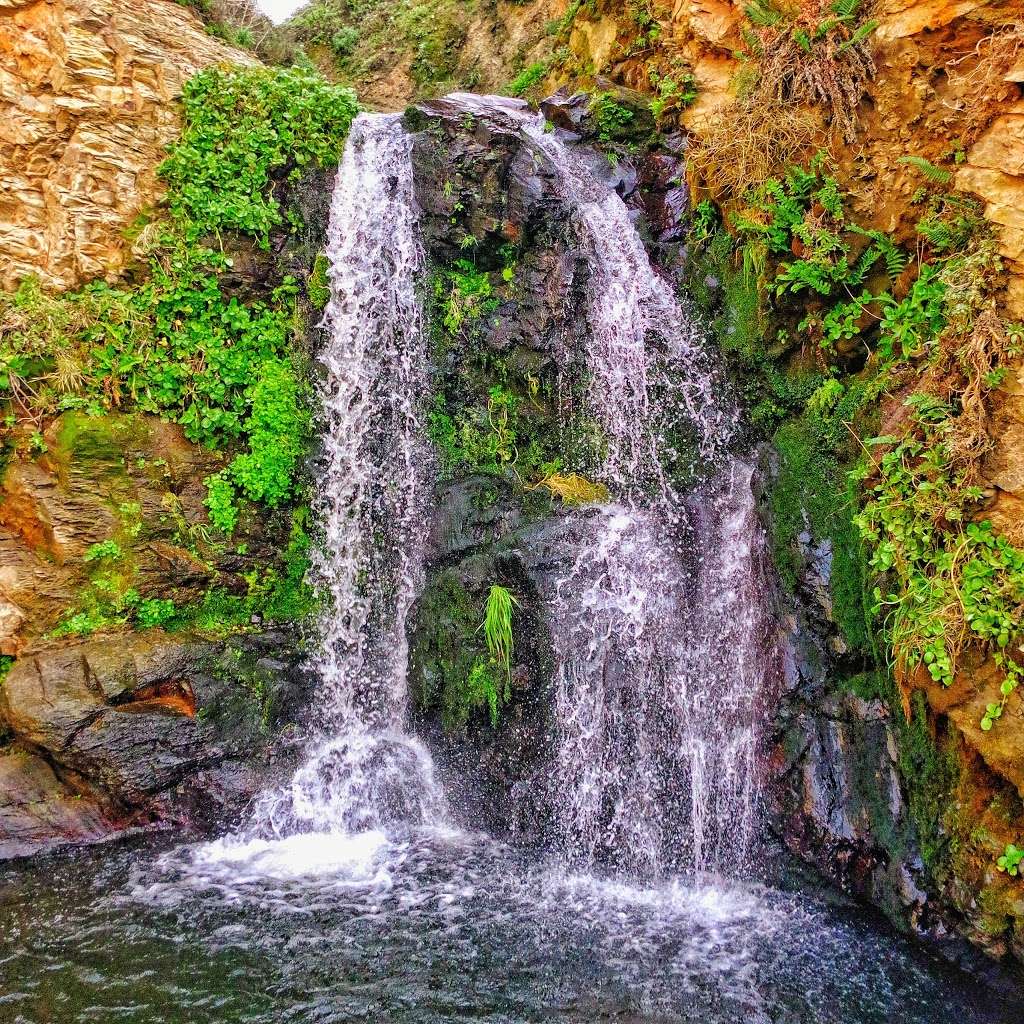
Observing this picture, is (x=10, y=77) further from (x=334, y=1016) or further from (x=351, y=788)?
(x=334, y=1016)

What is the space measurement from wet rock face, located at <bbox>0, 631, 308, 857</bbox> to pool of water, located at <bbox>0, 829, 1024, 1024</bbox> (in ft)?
1.49

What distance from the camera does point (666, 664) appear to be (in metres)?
6.50

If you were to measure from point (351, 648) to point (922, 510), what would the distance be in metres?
5.69

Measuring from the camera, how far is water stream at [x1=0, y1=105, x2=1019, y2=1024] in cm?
460

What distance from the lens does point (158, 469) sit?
739 cm

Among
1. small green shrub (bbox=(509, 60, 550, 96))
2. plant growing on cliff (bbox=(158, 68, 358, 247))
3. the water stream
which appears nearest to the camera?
the water stream

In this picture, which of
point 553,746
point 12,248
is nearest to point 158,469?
point 12,248

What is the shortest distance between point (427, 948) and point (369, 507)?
4521mm

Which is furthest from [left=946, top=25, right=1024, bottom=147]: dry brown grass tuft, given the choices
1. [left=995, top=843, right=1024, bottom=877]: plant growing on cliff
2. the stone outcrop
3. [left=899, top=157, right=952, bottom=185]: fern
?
Answer: the stone outcrop

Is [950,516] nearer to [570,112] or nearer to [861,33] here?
[861,33]

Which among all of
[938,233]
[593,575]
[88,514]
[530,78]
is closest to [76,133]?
[88,514]

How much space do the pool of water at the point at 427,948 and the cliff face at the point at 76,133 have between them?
20.3 feet

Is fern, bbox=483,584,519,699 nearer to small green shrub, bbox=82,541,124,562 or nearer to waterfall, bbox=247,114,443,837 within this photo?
waterfall, bbox=247,114,443,837

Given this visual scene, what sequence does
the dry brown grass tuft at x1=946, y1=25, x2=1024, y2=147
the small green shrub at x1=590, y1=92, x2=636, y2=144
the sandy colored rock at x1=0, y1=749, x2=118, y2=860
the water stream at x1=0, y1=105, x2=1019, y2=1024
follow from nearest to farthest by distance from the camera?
the water stream at x1=0, y1=105, x2=1019, y2=1024 → the dry brown grass tuft at x1=946, y1=25, x2=1024, y2=147 → the sandy colored rock at x1=0, y1=749, x2=118, y2=860 → the small green shrub at x1=590, y1=92, x2=636, y2=144
